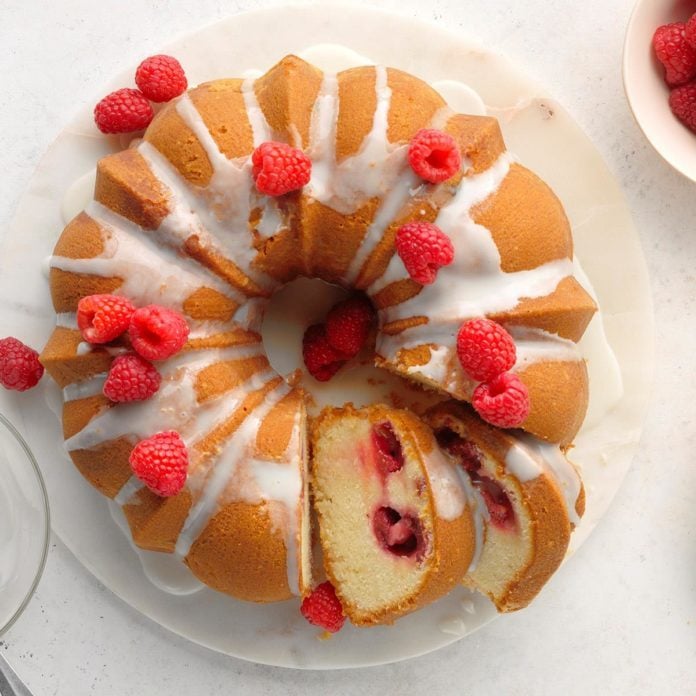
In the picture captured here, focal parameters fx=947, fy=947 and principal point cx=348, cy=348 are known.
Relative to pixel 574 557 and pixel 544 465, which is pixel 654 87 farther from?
pixel 574 557

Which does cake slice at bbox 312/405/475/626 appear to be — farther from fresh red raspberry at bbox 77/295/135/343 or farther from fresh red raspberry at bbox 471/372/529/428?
fresh red raspberry at bbox 77/295/135/343

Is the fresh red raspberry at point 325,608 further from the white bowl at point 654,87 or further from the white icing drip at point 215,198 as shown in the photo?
the white bowl at point 654,87

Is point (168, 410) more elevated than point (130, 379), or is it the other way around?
point (130, 379)

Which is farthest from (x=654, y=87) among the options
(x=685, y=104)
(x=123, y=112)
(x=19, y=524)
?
(x=19, y=524)

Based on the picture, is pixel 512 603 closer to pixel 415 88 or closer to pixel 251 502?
pixel 251 502

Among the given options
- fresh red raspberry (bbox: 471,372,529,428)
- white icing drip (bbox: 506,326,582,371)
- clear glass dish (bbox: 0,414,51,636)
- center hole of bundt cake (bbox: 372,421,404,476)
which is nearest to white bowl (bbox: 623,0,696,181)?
white icing drip (bbox: 506,326,582,371)

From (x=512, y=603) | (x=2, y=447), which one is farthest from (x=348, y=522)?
(x=2, y=447)

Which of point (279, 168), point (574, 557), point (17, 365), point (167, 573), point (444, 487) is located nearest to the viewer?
point (279, 168)
